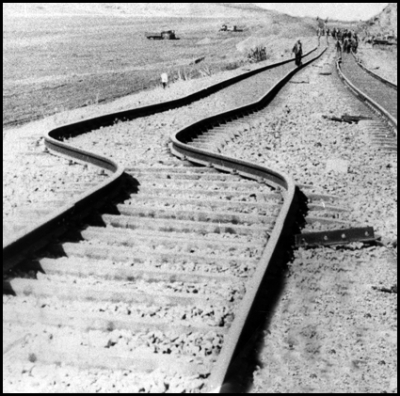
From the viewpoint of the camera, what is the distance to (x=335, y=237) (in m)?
5.58

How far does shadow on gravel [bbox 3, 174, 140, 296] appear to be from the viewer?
15.1 ft

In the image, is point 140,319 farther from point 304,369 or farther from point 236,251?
point 236,251

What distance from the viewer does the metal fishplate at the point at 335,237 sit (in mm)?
5535

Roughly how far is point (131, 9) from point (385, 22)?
68426 millimetres

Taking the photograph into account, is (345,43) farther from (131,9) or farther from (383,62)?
(131,9)

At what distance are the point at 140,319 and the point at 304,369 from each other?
125 cm

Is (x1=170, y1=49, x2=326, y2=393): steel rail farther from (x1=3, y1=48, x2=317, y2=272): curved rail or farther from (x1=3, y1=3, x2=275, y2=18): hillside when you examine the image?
(x1=3, y1=3, x2=275, y2=18): hillside

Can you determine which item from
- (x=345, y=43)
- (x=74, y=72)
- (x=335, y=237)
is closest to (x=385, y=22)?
(x=345, y=43)

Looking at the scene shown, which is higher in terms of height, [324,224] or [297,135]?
[297,135]

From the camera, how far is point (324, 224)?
618 cm

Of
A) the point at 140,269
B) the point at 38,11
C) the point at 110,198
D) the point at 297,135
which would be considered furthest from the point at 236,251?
the point at 38,11

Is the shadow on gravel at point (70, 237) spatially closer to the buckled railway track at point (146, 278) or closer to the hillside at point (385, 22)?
the buckled railway track at point (146, 278)

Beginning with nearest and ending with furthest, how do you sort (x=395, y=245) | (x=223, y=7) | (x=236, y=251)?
(x=236, y=251) → (x=395, y=245) → (x=223, y=7)

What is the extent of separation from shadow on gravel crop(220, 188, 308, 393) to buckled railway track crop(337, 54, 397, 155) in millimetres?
5006
